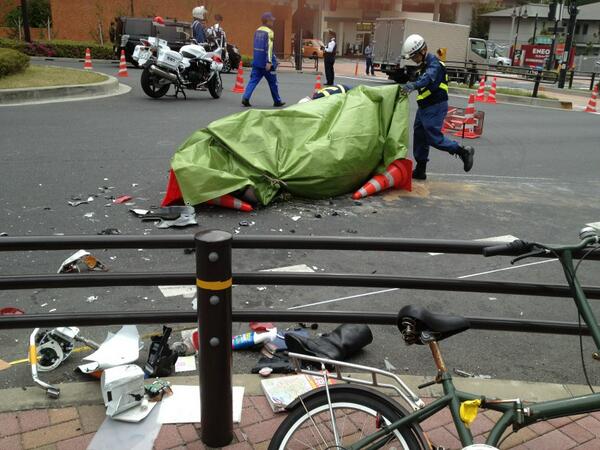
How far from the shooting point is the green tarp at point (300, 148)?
6.55 metres

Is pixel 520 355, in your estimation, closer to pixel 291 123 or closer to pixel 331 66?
pixel 291 123

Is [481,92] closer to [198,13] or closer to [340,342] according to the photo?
[198,13]

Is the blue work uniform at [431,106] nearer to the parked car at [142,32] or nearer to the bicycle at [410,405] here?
the bicycle at [410,405]

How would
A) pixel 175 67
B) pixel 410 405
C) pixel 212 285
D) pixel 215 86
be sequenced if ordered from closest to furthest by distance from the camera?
pixel 410 405 < pixel 212 285 < pixel 175 67 < pixel 215 86

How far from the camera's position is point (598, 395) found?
2191 mm

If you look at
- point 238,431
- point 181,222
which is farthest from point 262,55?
point 238,431

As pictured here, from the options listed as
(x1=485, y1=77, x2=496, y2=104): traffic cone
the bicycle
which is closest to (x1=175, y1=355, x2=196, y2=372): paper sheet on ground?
the bicycle

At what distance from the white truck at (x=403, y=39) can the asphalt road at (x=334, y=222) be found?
14220 mm

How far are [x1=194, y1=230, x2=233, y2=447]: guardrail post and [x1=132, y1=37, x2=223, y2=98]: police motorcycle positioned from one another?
12.0 meters

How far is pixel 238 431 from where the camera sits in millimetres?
2994

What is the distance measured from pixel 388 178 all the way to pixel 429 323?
544 cm

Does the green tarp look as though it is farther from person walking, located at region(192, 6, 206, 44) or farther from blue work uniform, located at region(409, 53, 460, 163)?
person walking, located at region(192, 6, 206, 44)

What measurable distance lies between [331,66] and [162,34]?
7016 mm

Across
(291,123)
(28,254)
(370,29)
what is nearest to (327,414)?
(28,254)
